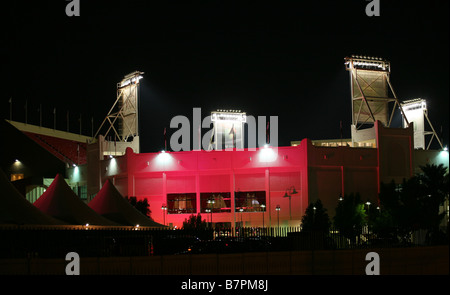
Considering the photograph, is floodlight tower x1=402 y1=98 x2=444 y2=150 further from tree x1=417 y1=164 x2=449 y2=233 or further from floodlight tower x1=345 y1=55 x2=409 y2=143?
tree x1=417 y1=164 x2=449 y2=233

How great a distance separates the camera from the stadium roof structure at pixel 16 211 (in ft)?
98.3

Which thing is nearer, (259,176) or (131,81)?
(259,176)

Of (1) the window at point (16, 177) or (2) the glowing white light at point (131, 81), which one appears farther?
(2) the glowing white light at point (131, 81)

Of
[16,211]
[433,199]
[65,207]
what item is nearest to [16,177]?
[65,207]

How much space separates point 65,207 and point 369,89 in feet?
180

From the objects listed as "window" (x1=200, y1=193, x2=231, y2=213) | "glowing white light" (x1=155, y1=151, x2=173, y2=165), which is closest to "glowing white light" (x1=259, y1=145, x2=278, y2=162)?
"window" (x1=200, y1=193, x2=231, y2=213)

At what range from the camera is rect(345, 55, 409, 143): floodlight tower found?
79500 mm

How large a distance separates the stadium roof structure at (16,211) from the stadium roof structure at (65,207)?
7.36 feet

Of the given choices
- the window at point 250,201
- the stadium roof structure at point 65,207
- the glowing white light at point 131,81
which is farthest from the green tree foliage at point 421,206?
the glowing white light at point 131,81

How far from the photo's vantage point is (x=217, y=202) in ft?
231

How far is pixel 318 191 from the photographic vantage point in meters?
68.6

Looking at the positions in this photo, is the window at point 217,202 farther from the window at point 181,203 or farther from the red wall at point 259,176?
the window at point 181,203

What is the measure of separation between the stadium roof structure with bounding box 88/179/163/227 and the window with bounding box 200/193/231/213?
2880 cm

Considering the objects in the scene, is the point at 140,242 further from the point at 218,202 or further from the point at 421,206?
the point at 218,202
